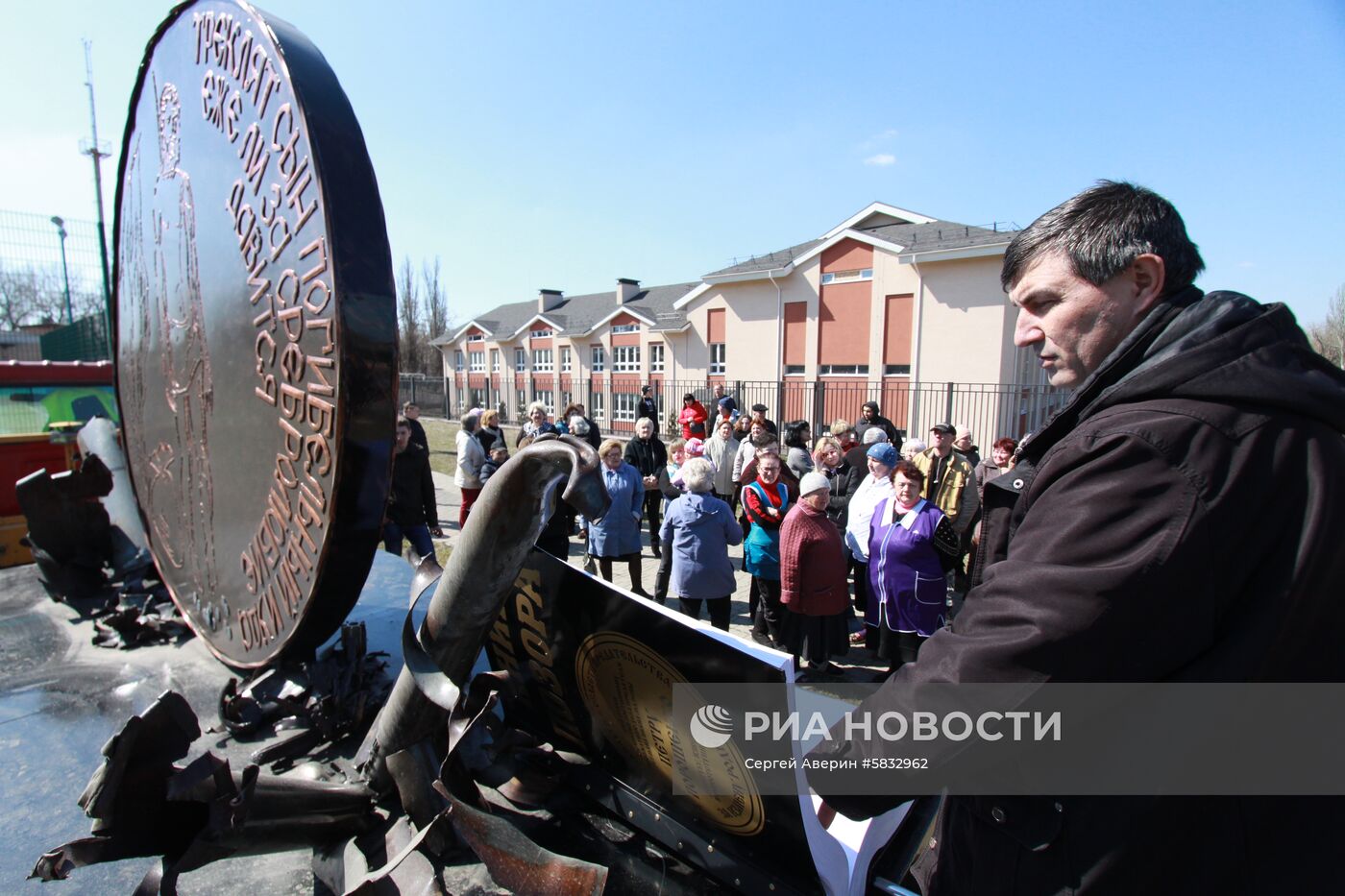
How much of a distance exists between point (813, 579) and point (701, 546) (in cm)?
89

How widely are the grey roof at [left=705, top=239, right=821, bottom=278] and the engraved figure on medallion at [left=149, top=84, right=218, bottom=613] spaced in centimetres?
2419

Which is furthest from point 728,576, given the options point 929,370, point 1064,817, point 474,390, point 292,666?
point 474,390

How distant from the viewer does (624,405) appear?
116 feet

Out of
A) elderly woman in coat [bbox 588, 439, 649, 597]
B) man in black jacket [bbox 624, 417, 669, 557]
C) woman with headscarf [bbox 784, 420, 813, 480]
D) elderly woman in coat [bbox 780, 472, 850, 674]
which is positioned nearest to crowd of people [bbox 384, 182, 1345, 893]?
elderly woman in coat [bbox 780, 472, 850, 674]

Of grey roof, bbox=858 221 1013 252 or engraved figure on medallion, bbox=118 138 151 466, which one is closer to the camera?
engraved figure on medallion, bbox=118 138 151 466

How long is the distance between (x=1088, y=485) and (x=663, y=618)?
0.78 m

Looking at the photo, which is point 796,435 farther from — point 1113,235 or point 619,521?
point 1113,235

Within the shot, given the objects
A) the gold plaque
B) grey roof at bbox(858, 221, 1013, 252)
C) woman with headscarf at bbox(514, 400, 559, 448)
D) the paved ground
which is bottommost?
the paved ground

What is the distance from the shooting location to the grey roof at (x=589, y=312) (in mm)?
33906

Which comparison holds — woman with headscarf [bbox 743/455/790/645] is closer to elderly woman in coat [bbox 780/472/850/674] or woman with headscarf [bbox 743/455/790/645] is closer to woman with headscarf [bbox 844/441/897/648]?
elderly woman in coat [bbox 780/472/850/674]

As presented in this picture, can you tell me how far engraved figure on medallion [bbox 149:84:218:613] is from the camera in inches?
93.3

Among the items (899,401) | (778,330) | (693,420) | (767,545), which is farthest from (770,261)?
(767,545)

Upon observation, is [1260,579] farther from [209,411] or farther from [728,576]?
[728,576]

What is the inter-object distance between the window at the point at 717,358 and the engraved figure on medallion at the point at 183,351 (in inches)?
1062
